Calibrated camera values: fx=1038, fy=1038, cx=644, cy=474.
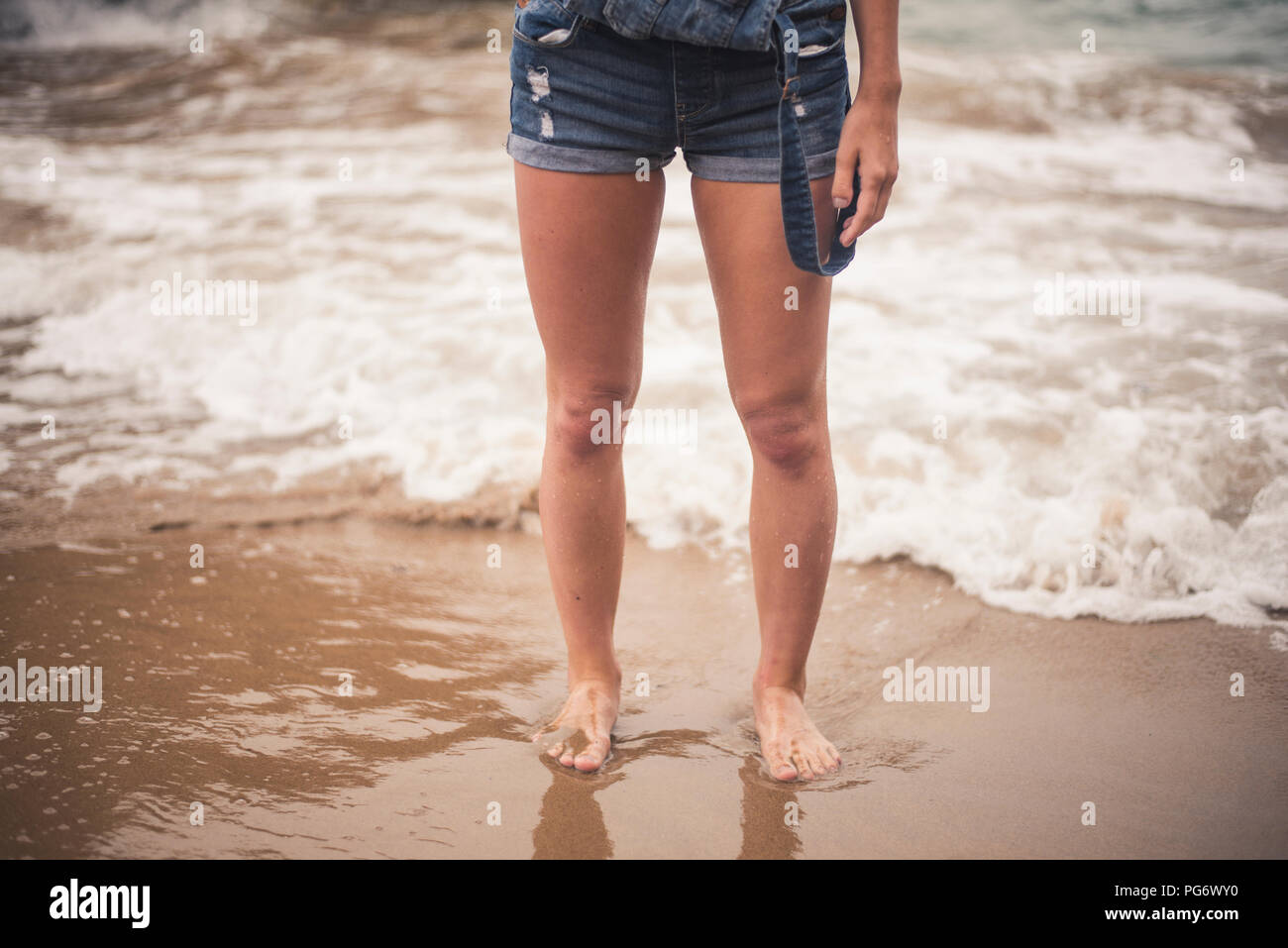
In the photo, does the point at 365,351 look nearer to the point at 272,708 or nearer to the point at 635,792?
the point at 272,708

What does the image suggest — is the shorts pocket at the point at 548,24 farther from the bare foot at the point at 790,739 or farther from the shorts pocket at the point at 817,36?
the bare foot at the point at 790,739

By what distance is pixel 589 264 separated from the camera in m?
1.69

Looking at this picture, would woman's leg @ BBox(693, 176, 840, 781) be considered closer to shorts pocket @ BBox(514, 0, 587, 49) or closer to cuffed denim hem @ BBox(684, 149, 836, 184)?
cuffed denim hem @ BBox(684, 149, 836, 184)

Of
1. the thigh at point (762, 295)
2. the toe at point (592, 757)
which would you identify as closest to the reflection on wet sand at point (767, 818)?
the toe at point (592, 757)

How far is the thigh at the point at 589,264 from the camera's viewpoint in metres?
1.64

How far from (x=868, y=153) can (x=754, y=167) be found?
0.17 m

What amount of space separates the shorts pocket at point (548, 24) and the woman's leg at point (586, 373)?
190mm

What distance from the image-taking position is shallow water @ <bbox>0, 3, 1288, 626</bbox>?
2.93 m

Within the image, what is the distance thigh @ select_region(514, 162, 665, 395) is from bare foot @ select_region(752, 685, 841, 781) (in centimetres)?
67

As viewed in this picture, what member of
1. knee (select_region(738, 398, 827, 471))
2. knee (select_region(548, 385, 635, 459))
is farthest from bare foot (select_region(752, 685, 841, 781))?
knee (select_region(548, 385, 635, 459))

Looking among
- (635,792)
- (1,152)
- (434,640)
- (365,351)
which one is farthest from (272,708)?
(1,152)

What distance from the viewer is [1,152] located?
6.42 meters
